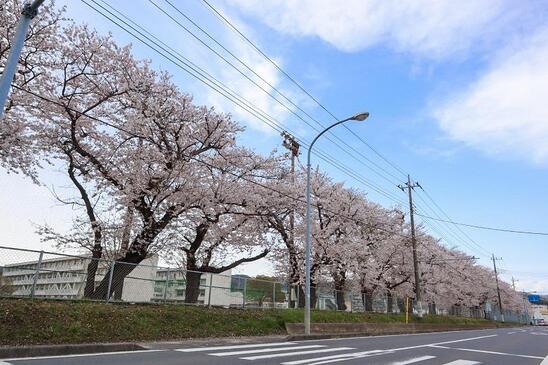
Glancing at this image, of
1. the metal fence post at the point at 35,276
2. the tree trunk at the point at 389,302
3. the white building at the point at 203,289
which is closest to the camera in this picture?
the metal fence post at the point at 35,276

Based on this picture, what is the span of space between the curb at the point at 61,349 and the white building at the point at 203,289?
236 inches

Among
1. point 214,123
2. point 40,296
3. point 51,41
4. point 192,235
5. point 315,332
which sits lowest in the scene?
point 315,332

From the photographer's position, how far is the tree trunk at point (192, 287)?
18000 mm

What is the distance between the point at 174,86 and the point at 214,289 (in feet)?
32.9

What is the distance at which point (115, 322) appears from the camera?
39.2 ft

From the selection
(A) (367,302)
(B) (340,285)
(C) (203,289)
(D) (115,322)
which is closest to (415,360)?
(D) (115,322)

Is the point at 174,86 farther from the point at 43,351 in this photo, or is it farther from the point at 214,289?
the point at 43,351

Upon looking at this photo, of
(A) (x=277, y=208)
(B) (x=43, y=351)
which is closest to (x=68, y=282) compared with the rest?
(B) (x=43, y=351)

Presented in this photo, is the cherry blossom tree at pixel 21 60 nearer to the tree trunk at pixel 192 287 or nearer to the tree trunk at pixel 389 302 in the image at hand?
the tree trunk at pixel 192 287

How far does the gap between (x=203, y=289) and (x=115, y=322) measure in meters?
8.29

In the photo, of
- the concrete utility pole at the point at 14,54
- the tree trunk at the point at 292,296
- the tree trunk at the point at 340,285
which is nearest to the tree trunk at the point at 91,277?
the concrete utility pole at the point at 14,54

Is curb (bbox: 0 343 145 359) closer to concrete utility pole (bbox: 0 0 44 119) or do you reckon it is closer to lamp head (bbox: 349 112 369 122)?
concrete utility pole (bbox: 0 0 44 119)

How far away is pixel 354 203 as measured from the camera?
33000 mm

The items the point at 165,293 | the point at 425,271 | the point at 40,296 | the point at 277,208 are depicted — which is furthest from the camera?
the point at 425,271
